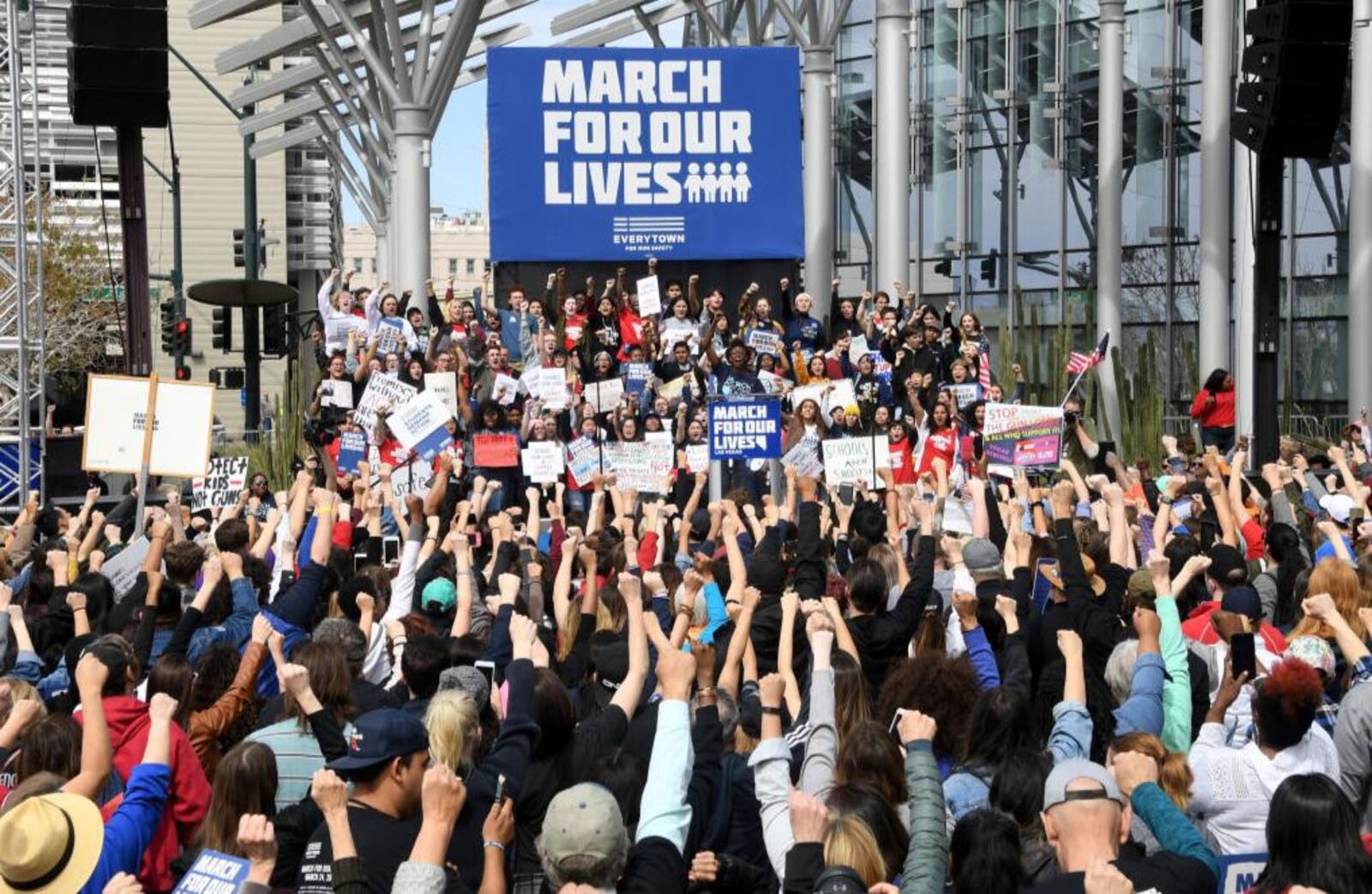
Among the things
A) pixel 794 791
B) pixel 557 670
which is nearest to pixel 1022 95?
pixel 557 670

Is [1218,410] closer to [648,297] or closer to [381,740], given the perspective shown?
[648,297]

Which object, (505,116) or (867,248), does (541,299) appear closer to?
(505,116)

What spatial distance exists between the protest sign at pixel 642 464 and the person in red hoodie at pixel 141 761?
11.1 m

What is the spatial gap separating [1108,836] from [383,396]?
14.3 m

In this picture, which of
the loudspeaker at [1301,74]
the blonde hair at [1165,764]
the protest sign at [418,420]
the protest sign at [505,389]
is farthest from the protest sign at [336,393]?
the blonde hair at [1165,764]

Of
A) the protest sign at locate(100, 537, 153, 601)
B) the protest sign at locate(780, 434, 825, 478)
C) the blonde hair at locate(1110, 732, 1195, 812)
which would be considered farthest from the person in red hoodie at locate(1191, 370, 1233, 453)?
the blonde hair at locate(1110, 732, 1195, 812)

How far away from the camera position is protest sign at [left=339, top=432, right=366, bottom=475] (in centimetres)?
1947

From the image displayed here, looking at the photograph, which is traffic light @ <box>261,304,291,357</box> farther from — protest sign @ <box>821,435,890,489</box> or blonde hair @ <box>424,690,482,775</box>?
blonde hair @ <box>424,690,482,775</box>

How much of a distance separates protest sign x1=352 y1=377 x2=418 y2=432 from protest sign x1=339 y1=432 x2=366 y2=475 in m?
0.23

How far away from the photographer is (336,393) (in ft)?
71.2

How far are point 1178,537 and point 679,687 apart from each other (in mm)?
4992

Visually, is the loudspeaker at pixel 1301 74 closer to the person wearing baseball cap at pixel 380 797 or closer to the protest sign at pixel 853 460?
the protest sign at pixel 853 460

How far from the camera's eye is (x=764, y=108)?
27.2 m

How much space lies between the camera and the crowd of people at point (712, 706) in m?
5.57
